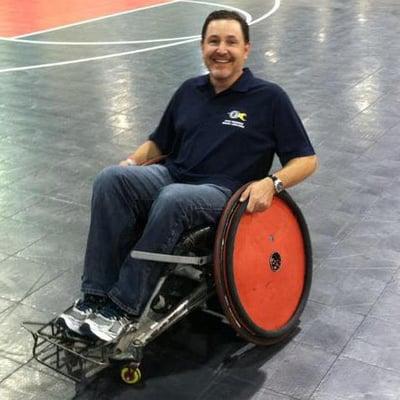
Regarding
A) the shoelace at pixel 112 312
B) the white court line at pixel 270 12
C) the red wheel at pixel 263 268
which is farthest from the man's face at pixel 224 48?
the white court line at pixel 270 12

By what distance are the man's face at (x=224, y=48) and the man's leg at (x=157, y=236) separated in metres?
0.52

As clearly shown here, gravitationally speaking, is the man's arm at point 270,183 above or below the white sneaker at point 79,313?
above

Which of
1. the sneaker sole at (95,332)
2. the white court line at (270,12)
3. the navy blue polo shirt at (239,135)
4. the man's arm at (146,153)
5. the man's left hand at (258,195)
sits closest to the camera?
the sneaker sole at (95,332)

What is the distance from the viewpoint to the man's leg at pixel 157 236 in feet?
7.57

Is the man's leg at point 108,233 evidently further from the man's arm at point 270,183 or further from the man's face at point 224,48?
the man's face at point 224,48

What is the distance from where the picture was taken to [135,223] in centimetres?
247

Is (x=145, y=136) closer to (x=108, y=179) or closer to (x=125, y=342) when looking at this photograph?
(x=108, y=179)

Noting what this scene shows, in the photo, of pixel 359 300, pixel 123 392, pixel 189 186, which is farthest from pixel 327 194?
pixel 123 392

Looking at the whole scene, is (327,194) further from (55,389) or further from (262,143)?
(55,389)

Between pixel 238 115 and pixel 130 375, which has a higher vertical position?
pixel 238 115

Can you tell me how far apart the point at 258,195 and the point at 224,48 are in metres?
0.61

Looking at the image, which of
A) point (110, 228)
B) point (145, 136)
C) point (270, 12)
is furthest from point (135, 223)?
point (270, 12)

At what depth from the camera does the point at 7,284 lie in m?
3.03

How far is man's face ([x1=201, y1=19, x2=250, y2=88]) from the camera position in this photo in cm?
258
